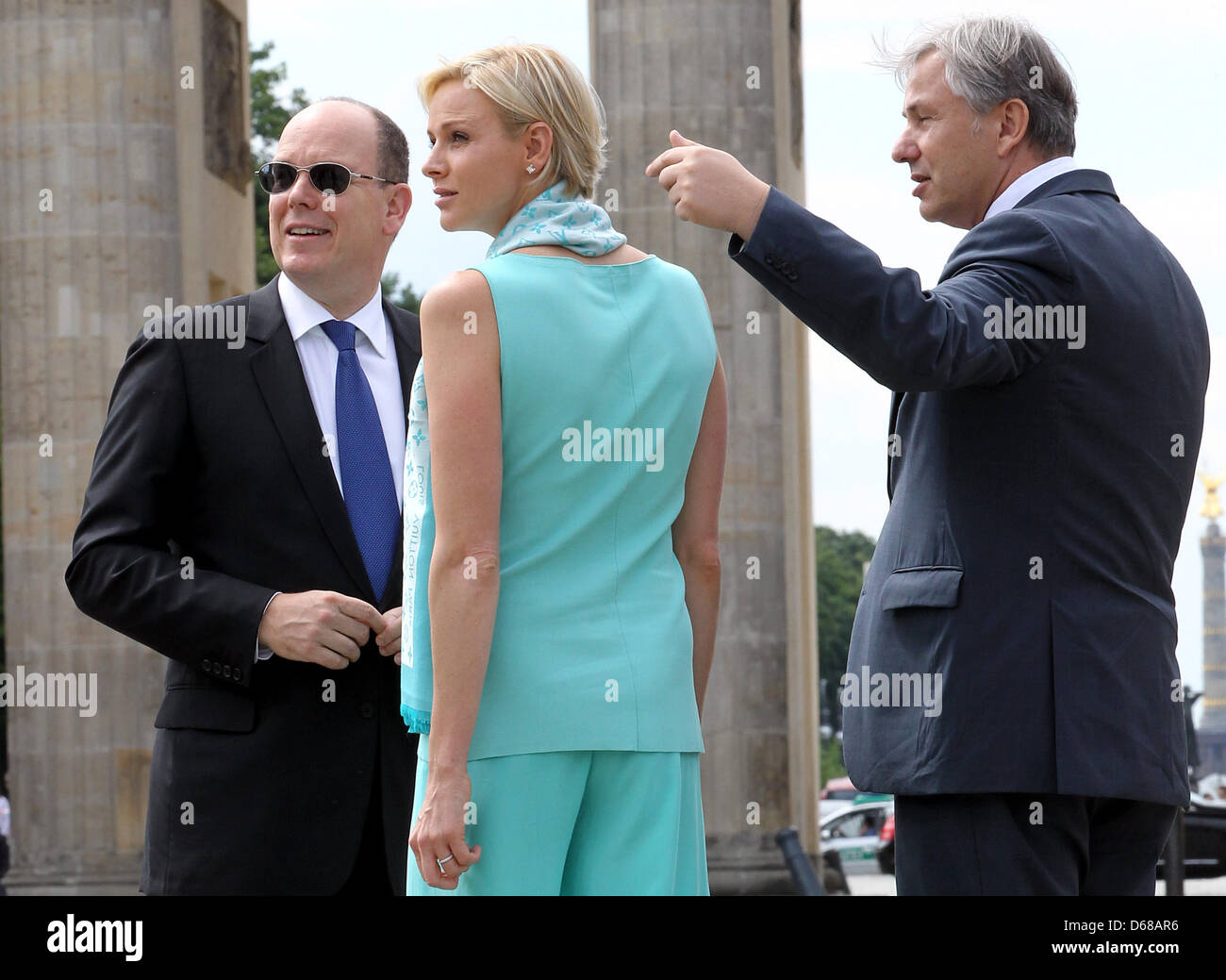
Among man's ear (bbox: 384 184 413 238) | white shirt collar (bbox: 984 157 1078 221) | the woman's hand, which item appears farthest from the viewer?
man's ear (bbox: 384 184 413 238)

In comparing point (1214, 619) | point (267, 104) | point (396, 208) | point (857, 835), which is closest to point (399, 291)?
point (267, 104)

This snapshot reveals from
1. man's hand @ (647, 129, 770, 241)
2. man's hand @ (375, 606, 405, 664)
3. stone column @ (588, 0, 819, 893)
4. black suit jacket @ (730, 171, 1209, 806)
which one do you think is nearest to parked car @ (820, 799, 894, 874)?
stone column @ (588, 0, 819, 893)

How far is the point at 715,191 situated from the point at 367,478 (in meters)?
1.63

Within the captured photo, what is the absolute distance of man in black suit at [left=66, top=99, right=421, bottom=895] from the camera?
4.84m

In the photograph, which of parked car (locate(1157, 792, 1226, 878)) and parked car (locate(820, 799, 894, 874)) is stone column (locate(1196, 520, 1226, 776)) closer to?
parked car (locate(820, 799, 894, 874))

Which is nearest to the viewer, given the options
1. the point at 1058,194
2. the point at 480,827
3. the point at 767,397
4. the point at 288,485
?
the point at 480,827

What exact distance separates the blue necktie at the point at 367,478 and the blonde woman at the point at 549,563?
109 cm

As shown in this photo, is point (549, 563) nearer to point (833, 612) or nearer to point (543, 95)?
point (543, 95)

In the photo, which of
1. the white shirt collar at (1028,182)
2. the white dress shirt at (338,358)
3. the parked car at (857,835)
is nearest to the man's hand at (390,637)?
the white dress shirt at (338,358)

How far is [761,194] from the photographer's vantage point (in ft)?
12.8

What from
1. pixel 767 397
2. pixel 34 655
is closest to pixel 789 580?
pixel 767 397

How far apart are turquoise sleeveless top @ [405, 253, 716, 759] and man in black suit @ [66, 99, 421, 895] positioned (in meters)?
1.04
